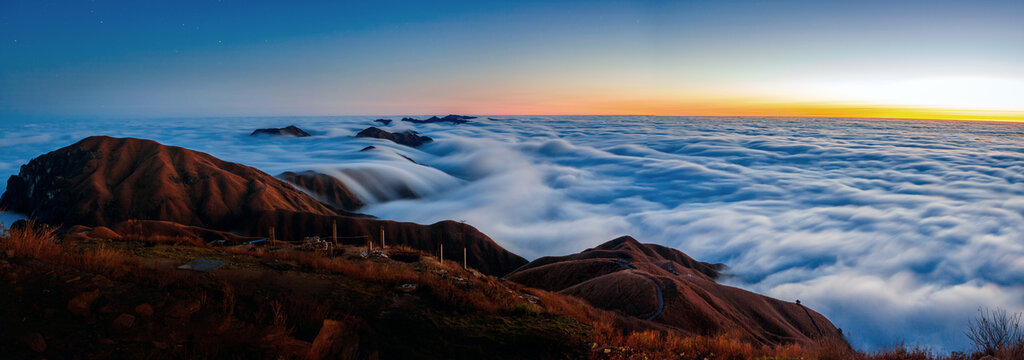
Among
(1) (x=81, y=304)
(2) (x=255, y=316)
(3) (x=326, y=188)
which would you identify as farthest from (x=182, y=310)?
(3) (x=326, y=188)

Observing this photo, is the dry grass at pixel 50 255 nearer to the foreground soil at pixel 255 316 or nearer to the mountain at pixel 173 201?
the foreground soil at pixel 255 316

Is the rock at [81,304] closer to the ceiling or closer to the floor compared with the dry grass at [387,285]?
closer to the ceiling

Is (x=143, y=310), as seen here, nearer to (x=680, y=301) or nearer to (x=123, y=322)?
(x=123, y=322)

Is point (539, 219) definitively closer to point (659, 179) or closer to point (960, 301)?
point (659, 179)

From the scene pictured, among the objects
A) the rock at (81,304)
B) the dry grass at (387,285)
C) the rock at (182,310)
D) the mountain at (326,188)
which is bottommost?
the mountain at (326,188)

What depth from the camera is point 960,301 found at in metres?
51.2

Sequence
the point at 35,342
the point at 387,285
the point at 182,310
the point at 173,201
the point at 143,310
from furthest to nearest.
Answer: the point at 173,201, the point at 387,285, the point at 182,310, the point at 143,310, the point at 35,342

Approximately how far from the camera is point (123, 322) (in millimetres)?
5168

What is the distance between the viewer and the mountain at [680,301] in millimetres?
22656

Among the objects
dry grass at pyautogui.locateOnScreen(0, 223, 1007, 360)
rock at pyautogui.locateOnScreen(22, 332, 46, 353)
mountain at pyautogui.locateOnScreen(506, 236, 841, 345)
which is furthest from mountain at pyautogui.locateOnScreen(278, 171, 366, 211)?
rock at pyautogui.locateOnScreen(22, 332, 46, 353)

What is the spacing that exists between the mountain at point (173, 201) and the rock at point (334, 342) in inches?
1986

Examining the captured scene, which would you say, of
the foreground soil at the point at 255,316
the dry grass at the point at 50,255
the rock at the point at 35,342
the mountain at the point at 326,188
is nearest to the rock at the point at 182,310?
the foreground soil at the point at 255,316

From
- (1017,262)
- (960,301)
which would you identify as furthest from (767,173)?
(960,301)

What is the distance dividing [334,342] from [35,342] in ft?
9.75
